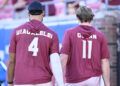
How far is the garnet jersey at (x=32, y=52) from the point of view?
484 centimetres

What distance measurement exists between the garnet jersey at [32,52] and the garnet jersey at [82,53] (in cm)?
59

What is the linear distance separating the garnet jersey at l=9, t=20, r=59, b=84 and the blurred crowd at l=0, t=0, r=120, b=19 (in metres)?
3.79

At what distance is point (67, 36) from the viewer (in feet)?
18.2

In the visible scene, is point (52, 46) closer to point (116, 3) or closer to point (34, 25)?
point (34, 25)

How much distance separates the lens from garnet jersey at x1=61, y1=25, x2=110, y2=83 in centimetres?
547

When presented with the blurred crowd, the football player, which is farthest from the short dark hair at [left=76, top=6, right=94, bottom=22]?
the blurred crowd

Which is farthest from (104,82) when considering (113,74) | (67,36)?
(113,74)

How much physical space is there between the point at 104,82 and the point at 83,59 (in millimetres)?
453

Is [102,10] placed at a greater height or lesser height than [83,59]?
greater

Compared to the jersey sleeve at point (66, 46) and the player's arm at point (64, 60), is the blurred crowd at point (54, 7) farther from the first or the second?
the player's arm at point (64, 60)

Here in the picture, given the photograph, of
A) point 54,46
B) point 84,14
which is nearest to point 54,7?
point 84,14

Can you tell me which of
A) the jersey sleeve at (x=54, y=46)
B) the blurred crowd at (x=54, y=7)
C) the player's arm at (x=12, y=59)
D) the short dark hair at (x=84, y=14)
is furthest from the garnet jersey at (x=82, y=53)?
the blurred crowd at (x=54, y=7)

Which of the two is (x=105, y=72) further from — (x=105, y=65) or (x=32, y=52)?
(x=32, y=52)

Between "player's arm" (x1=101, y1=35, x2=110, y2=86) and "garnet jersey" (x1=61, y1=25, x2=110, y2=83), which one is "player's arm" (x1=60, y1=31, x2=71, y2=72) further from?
"player's arm" (x1=101, y1=35, x2=110, y2=86)
